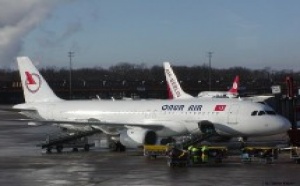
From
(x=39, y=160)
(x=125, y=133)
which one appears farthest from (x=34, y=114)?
(x=39, y=160)

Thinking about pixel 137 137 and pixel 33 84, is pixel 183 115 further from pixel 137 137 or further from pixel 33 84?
pixel 33 84

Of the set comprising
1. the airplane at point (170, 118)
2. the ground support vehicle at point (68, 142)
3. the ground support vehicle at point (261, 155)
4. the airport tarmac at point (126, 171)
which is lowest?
the airport tarmac at point (126, 171)

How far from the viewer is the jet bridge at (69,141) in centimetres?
4534

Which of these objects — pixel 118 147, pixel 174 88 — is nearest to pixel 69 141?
pixel 118 147

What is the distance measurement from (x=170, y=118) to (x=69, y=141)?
25.7 ft

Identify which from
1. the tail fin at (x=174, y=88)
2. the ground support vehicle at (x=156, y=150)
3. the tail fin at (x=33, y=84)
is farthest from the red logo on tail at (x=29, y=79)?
the tail fin at (x=174, y=88)

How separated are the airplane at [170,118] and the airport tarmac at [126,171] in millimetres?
2619

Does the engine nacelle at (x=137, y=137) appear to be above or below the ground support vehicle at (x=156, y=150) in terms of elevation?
above

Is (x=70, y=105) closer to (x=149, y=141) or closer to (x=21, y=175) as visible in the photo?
(x=149, y=141)

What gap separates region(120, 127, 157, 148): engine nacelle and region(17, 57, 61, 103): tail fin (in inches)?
520

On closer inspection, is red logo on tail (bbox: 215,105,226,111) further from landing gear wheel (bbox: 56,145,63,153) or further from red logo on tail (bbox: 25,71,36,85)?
red logo on tail (bbox: 25,71,36,85)

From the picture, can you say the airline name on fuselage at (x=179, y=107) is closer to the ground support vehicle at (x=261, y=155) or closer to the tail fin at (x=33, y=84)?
the ground support vehicle at (x=261, y=155)

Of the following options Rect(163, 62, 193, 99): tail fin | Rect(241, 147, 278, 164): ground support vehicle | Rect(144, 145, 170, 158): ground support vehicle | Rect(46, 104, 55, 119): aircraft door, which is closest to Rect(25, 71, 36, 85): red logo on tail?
Rect(46, 104, 55, 119): aircraft door

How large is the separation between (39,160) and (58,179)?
10184 millimetres
